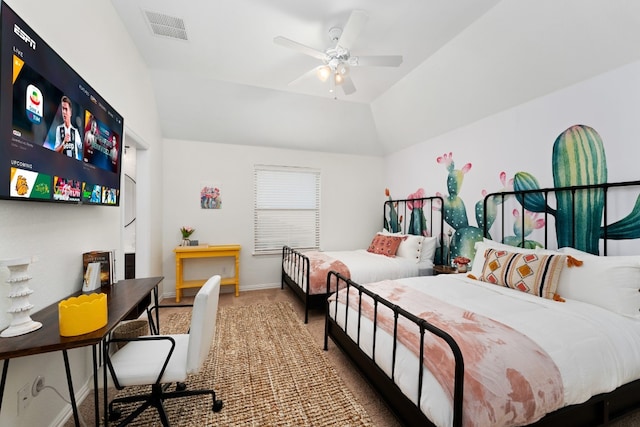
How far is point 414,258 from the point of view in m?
3.70

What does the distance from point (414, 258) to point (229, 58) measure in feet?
11.0

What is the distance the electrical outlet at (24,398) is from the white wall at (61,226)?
1.1 inches

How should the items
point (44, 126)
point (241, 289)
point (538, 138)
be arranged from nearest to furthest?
point (44, 126), point (538, 138), point (241, 289)

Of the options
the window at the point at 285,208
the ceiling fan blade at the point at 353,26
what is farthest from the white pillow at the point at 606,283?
the window at the point at 285,208

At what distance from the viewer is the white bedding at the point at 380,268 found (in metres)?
3.26

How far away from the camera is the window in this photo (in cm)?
454

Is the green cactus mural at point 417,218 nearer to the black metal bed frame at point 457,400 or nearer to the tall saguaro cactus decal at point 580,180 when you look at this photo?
the tall saguaro cactus decal at point 580,180

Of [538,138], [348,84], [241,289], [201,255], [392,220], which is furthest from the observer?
[392,220]

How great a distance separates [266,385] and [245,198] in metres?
3.00

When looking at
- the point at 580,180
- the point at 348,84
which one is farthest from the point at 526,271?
the point at 348,84

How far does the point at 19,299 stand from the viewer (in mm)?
1193

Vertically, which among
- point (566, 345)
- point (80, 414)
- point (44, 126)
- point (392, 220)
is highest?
point (44, 126)

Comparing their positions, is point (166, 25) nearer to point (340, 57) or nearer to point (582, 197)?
point (340, 57)

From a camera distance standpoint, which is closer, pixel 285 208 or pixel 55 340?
pixel 55 340
